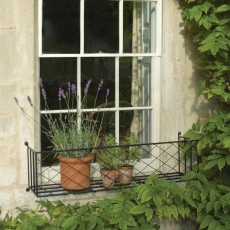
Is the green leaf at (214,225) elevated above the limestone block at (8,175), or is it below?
below

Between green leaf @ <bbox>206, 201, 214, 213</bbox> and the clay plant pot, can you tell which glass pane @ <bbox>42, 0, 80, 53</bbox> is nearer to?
the clay plant pot

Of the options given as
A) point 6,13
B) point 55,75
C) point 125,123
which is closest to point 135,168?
A: point 125,123

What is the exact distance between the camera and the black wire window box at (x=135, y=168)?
3666 mm

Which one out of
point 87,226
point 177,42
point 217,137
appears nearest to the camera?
point 87,226

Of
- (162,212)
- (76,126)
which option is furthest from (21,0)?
(162,212)

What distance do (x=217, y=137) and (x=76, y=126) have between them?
1.04 meters

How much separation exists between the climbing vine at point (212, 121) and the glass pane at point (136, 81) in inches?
16.9

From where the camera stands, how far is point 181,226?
4066mm

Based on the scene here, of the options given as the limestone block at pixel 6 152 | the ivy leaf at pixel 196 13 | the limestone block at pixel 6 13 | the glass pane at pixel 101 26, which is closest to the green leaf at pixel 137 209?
the limestone block at pixel 6 152

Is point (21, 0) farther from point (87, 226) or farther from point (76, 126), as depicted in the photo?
point (87, 226)

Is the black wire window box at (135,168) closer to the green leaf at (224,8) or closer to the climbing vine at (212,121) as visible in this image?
the climbing vine at (212,121)

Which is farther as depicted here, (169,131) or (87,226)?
(169,131)

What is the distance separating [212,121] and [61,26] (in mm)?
1340

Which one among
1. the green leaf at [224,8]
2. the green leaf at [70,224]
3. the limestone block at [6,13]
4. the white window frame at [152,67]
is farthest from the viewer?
the white window frame at [152,67]
